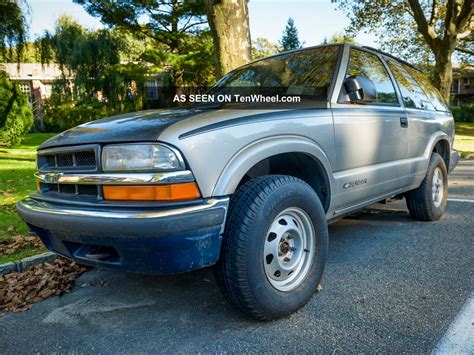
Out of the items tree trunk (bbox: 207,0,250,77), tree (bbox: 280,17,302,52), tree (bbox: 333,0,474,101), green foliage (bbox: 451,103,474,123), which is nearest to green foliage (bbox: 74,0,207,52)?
tree (bbox: 333,0,474,101)

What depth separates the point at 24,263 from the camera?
345 centimetres

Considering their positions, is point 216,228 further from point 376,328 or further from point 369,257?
point 369,257

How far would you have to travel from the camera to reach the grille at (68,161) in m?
2.28

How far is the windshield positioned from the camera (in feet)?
10.5

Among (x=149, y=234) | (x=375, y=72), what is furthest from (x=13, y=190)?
(x=375, y=72)

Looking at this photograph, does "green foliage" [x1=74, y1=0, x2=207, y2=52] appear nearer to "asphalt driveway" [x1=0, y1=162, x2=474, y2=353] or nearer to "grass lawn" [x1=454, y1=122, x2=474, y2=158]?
"grass lawn" [x1=454, y1=122, x2=474, y2=158]

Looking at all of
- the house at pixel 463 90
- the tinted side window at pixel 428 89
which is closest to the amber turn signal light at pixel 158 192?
the tinted side window at pixel 428 89

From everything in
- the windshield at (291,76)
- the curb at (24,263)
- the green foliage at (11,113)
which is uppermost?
the green foliage at (11,113)

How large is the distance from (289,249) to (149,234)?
100cm

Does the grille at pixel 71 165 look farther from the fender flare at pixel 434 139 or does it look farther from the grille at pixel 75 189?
the fender flare at pixel 434 139

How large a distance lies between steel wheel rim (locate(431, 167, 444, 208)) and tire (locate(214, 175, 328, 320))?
256cm

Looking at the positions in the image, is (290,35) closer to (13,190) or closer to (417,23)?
(417,23)

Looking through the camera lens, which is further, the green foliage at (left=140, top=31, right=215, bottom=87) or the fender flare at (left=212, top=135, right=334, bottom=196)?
the green foliage at (left=140, top=31, right=215, bottom=87)

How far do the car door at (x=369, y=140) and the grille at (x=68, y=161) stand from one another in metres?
1.71
